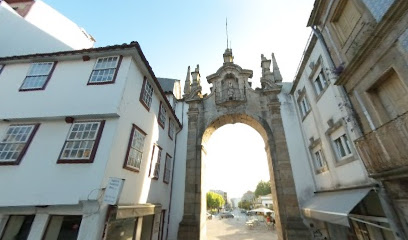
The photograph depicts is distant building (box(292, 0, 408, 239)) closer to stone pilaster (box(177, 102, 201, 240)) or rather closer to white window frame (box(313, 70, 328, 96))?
white window frame (box(313, 70, 328, 96))

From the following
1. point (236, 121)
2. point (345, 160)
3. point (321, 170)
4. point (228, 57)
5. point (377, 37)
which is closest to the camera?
point (377, 37)

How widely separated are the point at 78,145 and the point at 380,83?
34.9 feet

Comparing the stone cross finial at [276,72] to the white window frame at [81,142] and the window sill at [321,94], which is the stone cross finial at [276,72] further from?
the white window frame at [81,142]

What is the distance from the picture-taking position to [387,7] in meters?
5.42

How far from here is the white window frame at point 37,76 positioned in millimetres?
8320

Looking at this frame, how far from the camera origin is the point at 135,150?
8.46 metres

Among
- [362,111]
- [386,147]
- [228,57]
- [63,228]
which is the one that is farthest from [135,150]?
[228,57]

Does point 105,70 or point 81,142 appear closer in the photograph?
point 81,142

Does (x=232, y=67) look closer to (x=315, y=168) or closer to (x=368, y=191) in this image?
(x=315, y=168)

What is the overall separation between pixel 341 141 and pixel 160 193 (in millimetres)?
9672

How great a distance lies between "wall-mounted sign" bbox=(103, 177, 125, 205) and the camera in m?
5.83

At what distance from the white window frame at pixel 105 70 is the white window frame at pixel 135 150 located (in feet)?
7.81

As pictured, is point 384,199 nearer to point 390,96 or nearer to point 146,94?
point 390,96

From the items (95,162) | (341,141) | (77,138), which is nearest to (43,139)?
(77,138)
